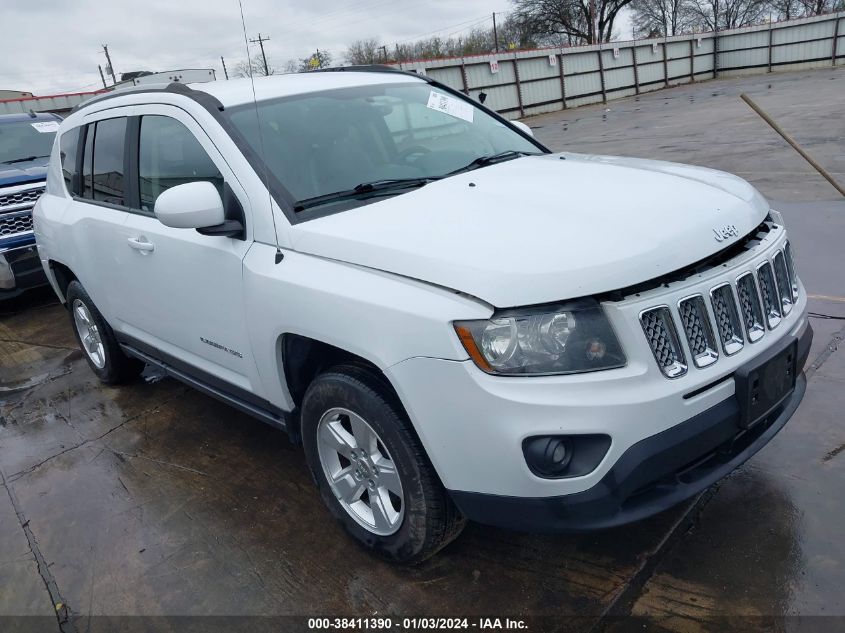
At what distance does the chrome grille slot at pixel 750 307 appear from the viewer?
7.46 feet

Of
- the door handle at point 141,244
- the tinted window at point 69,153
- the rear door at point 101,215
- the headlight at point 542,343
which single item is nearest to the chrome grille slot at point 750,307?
the headlight at point 542,343

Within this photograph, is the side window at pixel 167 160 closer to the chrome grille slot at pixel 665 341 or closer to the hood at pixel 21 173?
the chrome grille slot at pixel 665 341

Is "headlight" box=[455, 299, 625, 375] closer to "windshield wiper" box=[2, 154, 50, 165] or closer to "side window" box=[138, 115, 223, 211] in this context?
"side window" box=[138, 115, 223, 211]

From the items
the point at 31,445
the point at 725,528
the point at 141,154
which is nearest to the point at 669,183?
the point at 725,528

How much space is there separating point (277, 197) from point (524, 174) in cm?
104

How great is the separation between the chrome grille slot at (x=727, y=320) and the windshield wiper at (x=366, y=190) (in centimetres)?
126

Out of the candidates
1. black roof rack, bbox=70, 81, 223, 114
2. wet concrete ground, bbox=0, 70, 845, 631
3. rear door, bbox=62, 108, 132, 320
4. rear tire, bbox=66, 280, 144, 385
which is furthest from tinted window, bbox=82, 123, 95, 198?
wet concrete ground, bbox=0, 70, 845, 631

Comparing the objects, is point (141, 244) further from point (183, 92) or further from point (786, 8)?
point (786, 8)

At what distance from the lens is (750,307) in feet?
7.61

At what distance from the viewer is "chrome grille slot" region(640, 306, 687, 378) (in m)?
2.04

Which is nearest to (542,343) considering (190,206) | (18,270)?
(190,206)

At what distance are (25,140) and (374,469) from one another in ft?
25.8

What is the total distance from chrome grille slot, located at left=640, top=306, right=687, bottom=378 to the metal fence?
1874 cm

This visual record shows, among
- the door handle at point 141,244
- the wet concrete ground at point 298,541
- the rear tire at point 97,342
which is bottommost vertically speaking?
the wet concrete ground at point 298,541
